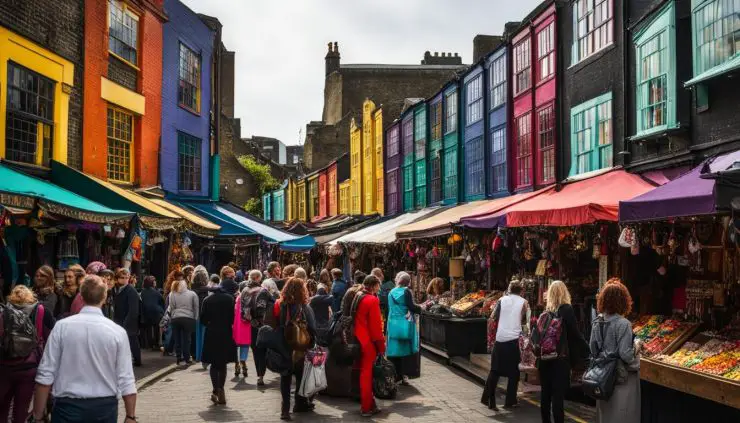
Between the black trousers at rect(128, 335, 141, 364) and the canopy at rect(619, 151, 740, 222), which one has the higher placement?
the canopy at rect(619, 151, 740, 222)

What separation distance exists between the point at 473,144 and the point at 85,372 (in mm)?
21231

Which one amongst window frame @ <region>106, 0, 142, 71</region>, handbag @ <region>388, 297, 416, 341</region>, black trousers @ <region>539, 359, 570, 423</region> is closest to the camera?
black trousers @ <region>539, 359, 570, 423</region>

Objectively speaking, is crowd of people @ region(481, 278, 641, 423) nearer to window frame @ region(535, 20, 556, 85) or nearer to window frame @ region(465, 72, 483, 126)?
window frame @ region(535, 20, 556, 85)

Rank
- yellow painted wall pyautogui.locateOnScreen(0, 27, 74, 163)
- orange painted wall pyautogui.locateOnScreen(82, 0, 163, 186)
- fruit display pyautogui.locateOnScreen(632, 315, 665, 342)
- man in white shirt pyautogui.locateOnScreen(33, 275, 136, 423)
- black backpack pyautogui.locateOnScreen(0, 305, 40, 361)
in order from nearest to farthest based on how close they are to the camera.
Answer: man in white shirt pyautogui.locateOnScreen(33, 275, 136, 423) → black backpack pyautogui.locateOnScreen(0, 305, 40, 361) → fruit display pyautogui.locateOnScreen(632, 315, 665, 342) → yellow painted wall pyautogui.locateOnScreen(0, 27, 74, 163) → orange painted wall pyautogui.locateOnScreen(82, 0, 163, 186)

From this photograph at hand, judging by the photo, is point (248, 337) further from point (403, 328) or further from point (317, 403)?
point (317, 403)

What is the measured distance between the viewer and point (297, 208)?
206ft

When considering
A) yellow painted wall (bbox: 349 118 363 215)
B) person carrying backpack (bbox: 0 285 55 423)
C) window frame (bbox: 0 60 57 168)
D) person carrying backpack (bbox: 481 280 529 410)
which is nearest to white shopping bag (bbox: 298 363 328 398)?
person carrying backpack (bbox: 481 280 529 410)

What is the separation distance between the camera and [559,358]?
9.54 m

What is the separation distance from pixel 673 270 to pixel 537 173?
24.9 feet

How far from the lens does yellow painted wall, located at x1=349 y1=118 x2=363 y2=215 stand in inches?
1752

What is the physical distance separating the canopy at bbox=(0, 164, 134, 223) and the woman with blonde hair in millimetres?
6707

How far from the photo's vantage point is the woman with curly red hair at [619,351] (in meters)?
8.27

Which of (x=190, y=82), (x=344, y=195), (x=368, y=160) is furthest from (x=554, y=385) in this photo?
(x=344, y=195)

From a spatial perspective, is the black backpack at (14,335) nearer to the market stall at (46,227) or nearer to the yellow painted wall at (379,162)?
the market stall at (46,227)
